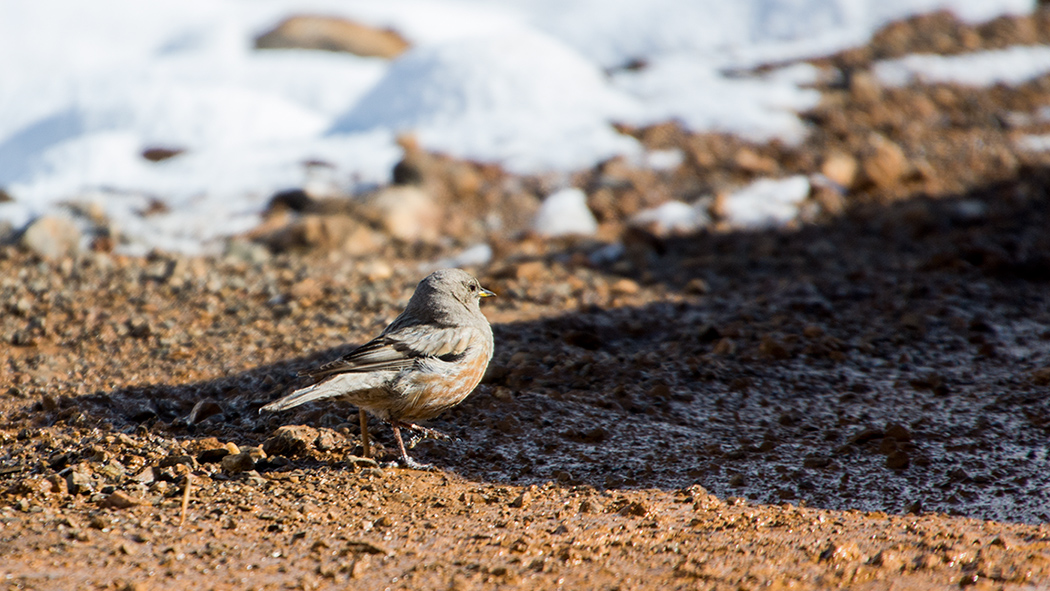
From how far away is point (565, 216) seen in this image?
26.8ft

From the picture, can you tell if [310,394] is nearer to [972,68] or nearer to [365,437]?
[365,437]

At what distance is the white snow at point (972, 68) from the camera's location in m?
10.5

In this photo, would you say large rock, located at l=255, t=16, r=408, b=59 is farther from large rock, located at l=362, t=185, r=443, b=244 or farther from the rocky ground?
large rock, located at l=362, t=185, r=443, b=244

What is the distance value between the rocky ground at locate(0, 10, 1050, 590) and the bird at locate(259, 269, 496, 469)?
307mm

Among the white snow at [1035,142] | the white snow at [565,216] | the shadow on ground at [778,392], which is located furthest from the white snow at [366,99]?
the shadow on ground at [778,392]

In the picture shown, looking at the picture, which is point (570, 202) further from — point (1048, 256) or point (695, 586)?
point (695, 586)

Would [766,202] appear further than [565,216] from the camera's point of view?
Yes

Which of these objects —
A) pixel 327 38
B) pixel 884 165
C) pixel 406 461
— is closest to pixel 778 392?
pixel 406 461

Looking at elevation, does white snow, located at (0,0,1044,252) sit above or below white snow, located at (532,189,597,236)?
above

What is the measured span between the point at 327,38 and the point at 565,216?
24.8 ft

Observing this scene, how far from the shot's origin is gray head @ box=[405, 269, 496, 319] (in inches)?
186

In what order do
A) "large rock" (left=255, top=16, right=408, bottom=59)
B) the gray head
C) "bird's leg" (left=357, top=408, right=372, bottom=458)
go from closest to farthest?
"bird's leg" (left=357, top=408, right=372, bottom=458)
the gray head
"large rock" (left=255, top=16, right=408, bottom=59)

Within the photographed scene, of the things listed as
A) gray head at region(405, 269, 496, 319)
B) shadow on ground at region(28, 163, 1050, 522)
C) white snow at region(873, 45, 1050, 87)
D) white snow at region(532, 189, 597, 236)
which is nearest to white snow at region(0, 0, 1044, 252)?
white snow at region(873, 45, 1050, 87)

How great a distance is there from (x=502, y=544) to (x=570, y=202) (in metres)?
5.27
